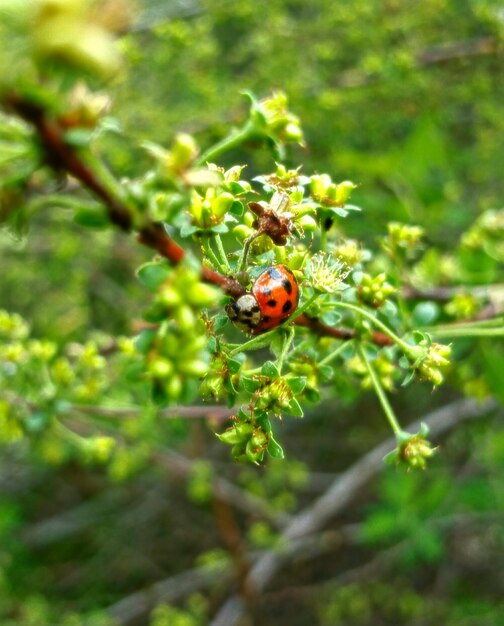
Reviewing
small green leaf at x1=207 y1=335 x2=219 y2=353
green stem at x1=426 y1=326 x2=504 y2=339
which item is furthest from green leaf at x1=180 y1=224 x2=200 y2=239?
green stem at x1=426 y1=326 x2=504 y2=339

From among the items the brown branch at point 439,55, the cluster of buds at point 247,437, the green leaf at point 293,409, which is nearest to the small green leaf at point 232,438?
the cluster of buds at point 247,437

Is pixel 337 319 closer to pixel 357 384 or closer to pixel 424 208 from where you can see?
pixel 357 384

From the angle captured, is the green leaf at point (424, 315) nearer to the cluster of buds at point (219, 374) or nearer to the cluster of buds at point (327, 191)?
the cluster of buds at point (327, 191)

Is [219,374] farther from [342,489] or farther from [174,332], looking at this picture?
[342,489]

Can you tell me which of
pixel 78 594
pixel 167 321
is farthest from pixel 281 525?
pixel 167 321

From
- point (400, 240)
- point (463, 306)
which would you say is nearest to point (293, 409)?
point (400, 240)

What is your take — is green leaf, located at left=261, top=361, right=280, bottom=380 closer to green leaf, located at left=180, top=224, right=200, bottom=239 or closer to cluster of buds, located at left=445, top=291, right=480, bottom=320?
green leaf, located at left=180, top=224, right=200, bottom=239

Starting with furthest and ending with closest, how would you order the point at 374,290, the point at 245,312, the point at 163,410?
the point at 163,410 < the point at 374,290 < the point at 245,312

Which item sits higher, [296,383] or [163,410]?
[296,383]
